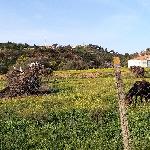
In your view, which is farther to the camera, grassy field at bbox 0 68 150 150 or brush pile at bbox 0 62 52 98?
brush pile at bbox 0 62 52 98

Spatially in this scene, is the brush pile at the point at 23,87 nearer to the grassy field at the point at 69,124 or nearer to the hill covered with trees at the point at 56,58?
the grassy field at the point at 69,124

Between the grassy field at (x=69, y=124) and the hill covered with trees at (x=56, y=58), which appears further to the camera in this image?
the hill covered with trees at (x=56, y=58)

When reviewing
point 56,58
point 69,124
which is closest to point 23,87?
point 69,124

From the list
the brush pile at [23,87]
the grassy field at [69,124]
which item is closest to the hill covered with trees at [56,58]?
the brush pile at [23,87]

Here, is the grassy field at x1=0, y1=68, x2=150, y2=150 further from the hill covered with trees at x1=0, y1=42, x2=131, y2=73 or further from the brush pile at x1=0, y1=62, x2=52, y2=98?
the hill covered with trees at x1=0, y1=42, x2=131, y2=73

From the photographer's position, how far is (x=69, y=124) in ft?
73.1

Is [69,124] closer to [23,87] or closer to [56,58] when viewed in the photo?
[23,87]

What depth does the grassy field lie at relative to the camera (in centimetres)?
1914

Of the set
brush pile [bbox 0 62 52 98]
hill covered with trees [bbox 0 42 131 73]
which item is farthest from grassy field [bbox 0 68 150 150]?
hill covered with trees [bbox 0 42 131 73]

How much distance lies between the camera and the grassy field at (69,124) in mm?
19141

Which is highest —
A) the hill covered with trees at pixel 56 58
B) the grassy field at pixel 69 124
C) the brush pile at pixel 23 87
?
the hill covered with trees at pixel 56 58

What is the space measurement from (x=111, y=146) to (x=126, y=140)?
1144 centimetres

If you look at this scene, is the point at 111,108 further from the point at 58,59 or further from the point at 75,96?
the point at 58,59

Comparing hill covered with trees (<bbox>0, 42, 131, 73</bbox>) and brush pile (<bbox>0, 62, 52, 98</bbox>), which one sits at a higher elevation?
hill covered with trees (<bbox>0, 42, 131, 73</bbox>)
